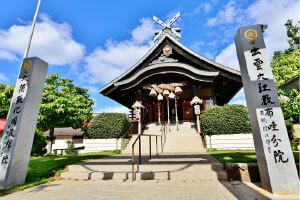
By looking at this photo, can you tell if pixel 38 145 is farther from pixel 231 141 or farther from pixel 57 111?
pixel 231 141

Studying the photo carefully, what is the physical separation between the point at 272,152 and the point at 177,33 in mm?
17424

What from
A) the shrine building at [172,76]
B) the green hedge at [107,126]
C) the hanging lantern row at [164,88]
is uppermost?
the shrine building at [172,76]

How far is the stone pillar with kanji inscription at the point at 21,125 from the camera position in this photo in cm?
425

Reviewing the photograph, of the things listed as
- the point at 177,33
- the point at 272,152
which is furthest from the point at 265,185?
the point at 177,33

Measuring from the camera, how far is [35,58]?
4.97 m

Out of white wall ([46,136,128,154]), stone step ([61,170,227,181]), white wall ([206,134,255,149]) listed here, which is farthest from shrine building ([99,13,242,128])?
stone step ([61,170,227,181])

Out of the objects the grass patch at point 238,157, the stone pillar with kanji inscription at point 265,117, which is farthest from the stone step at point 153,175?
the stone pillar with kanji inscription at point 265,117

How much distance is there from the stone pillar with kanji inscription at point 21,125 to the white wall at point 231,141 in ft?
27.3

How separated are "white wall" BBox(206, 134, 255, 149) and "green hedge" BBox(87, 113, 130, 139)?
5.49m

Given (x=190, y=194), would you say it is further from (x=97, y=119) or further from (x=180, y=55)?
(x=180, y=55)

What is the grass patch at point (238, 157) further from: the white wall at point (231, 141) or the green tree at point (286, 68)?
the green tree at point (286, 68)

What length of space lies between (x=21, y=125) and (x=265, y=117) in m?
5.87

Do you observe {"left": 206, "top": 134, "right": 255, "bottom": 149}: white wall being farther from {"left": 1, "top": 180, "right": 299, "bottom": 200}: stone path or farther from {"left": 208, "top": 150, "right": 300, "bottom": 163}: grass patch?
{"left": 1, "top": 180, "right": 299, "bottom": 200}: stone path

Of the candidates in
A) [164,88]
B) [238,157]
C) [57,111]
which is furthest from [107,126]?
[238,157]
